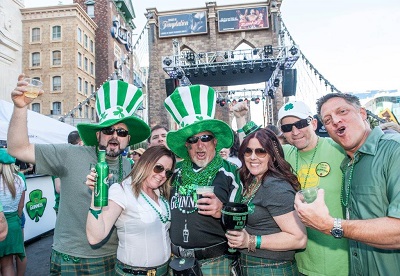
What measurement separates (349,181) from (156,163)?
1420mm

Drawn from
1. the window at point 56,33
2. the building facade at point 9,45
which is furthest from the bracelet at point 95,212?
the window at point 56,33

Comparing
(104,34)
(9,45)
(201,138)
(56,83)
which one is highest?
(104,34)

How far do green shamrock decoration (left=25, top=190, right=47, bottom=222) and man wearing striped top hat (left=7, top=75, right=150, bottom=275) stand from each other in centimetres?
460

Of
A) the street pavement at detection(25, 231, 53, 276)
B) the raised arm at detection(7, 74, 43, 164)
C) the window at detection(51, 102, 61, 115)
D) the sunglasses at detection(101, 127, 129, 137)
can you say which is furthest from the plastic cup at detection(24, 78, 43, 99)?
the window at detection(51, 102, 61, 115)

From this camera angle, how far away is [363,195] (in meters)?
1.90

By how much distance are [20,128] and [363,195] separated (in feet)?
7.97

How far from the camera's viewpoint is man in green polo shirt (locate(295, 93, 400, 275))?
5.16 feet

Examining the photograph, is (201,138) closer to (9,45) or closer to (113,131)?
(113,131)

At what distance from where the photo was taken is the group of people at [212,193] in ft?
6.31

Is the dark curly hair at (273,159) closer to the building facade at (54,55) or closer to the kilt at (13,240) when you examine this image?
the kilt at (13,240)

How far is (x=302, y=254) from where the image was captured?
253 cm

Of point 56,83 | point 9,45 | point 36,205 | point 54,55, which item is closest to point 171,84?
point 36,205

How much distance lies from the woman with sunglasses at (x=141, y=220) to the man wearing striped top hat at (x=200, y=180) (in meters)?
0.16

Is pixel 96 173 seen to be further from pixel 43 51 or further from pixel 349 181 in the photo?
pixel 43 51
